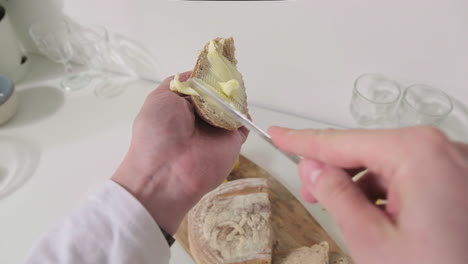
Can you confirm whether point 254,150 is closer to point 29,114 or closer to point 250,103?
point 250,103

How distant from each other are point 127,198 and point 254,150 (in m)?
0.46

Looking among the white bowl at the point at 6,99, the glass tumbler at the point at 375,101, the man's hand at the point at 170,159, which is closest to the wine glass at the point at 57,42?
the white bowl at the point at 6,99

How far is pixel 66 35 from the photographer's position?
118 centimetres

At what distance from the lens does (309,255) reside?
762 millimetres

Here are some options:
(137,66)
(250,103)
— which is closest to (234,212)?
(250,103)

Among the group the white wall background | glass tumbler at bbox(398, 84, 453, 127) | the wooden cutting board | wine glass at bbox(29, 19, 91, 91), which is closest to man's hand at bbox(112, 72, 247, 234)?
the wooden cutting board

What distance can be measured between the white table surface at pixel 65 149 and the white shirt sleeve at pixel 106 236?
9.5 inches

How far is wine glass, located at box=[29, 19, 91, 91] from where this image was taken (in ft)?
3.89

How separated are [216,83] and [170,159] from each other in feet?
0.61

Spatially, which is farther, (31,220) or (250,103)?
(250,103)

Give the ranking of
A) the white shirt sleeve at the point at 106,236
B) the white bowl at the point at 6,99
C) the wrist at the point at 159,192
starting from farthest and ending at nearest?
the white bowl at the point at 6,99, the wrist at the point at 159,192, the white shirt sleeve at the point at 106,236

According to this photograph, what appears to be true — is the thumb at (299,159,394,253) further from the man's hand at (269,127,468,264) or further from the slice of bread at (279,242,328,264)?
the slice of bread at (279,242,328,264)

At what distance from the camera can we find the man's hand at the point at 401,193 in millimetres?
325

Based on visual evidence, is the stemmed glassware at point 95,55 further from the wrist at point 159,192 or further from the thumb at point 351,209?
the thumb at point 351,209
